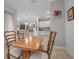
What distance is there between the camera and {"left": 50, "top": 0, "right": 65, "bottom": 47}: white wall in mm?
4918

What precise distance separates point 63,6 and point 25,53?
3799mm

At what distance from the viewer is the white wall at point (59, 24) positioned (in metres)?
4.92

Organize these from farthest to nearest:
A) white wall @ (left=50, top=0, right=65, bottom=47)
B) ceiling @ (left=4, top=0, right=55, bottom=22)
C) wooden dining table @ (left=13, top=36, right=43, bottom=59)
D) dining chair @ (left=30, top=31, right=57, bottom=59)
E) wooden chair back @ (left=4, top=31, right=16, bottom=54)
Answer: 1. white wall @ (left=50, top=0, right=65, bottom=47)
2. ceiling @ (left=4, top=0, right=55, bottom=22)
3. wooden chair back @ (left=4, top=31, right=16, bottom=54)
4. dining chair @ (left=30, top=31, right=57, bottom=59)
5. wooden dining table @ (left=13, top=36, right=43, bottom=59)

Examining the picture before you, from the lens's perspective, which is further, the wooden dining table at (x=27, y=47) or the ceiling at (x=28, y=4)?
the ceiling at (x=28, y=4)

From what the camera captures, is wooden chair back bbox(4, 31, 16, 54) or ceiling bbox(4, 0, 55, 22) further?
ceiling bbox(4, 0, 55, 22)

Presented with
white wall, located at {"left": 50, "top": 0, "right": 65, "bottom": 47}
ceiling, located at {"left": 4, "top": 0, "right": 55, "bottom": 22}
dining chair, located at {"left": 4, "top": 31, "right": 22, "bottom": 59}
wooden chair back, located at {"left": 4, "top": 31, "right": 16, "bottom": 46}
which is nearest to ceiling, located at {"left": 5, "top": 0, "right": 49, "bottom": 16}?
ceiling, located at {"left": 4, "top": 0, "right": 55, "bottom": 22}

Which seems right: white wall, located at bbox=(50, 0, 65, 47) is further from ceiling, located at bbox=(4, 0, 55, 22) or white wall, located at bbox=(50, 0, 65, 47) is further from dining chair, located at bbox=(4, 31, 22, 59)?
dining chair, located at bbox=(4, 31, 22, 59)

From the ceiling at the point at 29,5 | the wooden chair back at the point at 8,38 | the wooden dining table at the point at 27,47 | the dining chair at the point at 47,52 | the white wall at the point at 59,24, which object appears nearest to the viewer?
the wooden dining table at the point at 27,47

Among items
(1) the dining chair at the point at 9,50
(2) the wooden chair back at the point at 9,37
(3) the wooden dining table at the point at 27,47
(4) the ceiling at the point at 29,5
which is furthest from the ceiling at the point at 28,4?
(3) the wooden dining table at the point at 27,47

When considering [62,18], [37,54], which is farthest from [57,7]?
[37,54]

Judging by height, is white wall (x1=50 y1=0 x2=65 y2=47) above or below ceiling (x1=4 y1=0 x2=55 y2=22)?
below

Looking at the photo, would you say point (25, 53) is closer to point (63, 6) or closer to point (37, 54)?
point (37, 54)

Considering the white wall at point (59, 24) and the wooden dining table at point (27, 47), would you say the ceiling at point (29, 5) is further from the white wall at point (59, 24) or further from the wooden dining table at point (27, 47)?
the wooden dining table at point (27, 47)
